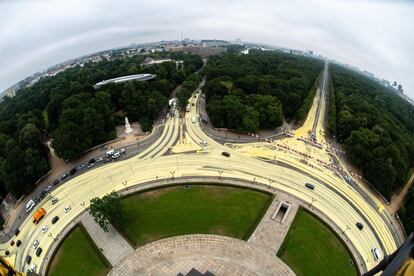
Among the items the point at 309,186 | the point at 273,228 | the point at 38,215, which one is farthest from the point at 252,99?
the point at 38,215

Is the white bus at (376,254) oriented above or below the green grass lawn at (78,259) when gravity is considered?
above

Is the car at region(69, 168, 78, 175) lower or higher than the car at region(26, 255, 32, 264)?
higher

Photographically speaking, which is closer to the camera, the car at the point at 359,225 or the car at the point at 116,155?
the car at the point at 359,225

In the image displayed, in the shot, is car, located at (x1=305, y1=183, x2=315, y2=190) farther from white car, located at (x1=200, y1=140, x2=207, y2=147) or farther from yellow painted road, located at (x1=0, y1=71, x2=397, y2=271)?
white car, located at (x1=200, y1=140, x2=207, y2=147)

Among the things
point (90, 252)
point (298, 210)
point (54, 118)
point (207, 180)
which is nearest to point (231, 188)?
point (207, 180)

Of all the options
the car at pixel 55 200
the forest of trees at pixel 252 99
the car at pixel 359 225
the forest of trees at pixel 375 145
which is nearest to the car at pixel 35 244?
the car at pixel 55 200

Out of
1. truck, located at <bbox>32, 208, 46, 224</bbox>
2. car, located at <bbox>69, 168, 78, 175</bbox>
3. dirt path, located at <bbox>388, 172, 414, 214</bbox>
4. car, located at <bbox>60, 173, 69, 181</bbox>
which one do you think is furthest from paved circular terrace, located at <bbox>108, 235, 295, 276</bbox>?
dirt path, located at <bbox>388, 172, 414, 214</bbox>

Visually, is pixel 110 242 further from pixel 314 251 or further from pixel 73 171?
pixel 314 251

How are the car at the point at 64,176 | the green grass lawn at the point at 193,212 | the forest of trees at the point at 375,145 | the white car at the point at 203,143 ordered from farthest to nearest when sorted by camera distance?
the white car at the point at 203,143 < the car at the point at 64,176 < the forest of trees at the point at 375,145 < the green grass lawn at the point at 193,212

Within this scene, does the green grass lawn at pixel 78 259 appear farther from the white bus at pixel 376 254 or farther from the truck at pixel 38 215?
the white bus at pixel 376 254
